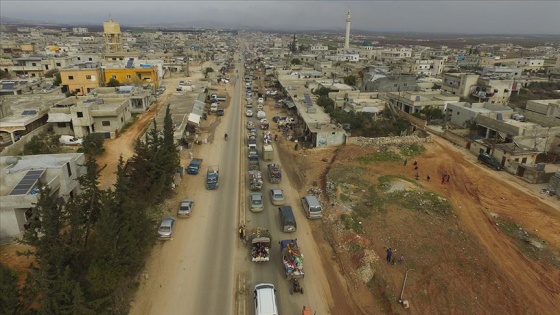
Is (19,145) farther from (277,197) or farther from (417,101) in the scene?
(417,101)

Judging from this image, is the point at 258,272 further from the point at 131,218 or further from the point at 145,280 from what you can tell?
the point at 131,218

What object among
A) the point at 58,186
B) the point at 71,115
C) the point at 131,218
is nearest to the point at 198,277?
the point at 131,218

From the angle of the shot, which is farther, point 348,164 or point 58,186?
point 348,164

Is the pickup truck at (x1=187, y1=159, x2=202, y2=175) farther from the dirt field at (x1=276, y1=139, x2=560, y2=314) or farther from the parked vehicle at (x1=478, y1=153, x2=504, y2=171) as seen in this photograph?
the parked vehicle at (x1=478, y1=153, x2=504, y2=171)

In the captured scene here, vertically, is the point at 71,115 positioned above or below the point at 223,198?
above

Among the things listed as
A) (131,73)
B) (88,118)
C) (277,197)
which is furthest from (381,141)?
(131,73)
